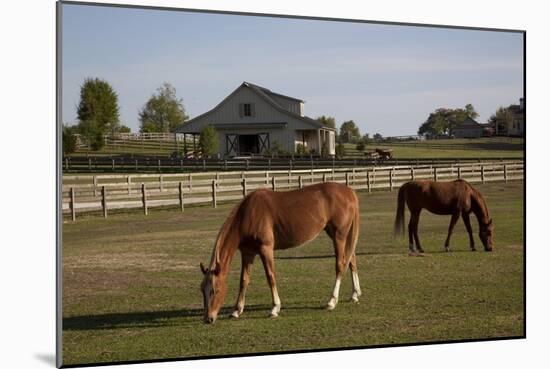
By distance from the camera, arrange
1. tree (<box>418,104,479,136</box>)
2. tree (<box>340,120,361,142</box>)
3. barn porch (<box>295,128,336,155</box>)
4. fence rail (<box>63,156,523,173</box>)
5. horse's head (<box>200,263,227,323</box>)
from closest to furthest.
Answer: horse's head (<box>200,263,227,323</box>)
fence rail (<box>63,156,523,173</box>)
barn porch (<box>295,128,336,155</box>)
tree (<box>340,120,361,142</box>)
tree (<box>418,104,479,136</box>)

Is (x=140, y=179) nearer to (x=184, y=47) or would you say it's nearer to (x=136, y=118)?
(x=136, y=118)

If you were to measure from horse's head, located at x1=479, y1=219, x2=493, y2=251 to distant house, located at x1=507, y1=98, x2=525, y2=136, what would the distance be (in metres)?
1.08

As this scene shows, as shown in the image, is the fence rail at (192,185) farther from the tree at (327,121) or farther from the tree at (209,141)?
the tree at (327,121)

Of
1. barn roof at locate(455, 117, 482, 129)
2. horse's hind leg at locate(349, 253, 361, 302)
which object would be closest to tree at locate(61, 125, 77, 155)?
horse's hind leg at locate(349, 253, 361, 302)

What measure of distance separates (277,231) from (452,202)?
2.67 m

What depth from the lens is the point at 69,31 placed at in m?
6.75

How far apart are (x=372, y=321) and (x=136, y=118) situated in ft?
10.3

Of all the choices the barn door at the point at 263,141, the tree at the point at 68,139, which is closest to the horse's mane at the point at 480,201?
the barn door at the point at 263,141

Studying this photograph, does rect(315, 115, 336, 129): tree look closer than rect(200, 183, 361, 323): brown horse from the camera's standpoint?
No

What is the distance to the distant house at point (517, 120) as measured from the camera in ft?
28.4

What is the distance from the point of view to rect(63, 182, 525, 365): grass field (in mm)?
6895

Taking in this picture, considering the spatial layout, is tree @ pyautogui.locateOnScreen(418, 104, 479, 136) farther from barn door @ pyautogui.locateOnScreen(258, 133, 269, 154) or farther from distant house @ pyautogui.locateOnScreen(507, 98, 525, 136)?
barn door @ pyautogui.locateOnScreen(258, 133, 269, 154)

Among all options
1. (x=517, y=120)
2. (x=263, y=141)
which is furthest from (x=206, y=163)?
(x=517, y=120)

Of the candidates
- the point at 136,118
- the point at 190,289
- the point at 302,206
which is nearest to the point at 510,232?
the point at 302,206
